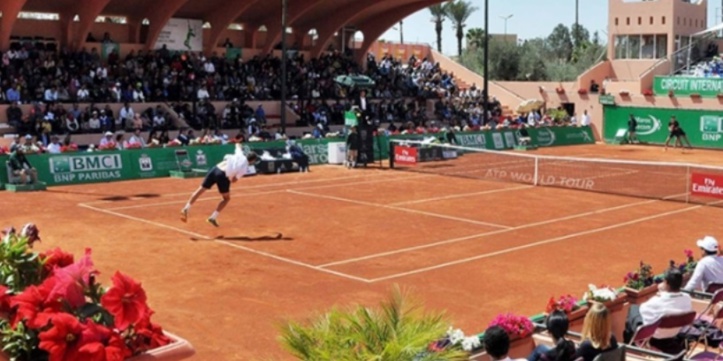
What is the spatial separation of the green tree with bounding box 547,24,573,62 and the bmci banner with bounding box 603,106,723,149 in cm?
4064

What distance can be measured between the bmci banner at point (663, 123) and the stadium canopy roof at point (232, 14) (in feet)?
40.7

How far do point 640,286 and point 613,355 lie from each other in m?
3.99

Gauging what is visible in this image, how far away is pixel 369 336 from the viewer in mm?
4887

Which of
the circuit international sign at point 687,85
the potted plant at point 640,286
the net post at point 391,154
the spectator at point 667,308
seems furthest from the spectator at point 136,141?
the circuit international sign at point 687,85

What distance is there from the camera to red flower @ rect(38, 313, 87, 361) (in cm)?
474

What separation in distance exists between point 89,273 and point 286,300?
7659 mm

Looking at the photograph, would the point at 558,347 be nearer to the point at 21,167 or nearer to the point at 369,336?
the point at 369,336

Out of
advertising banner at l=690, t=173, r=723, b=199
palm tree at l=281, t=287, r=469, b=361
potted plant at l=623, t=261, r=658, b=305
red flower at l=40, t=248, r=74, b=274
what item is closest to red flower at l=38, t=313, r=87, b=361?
red flower at l=40, t=248, r=74, b=274

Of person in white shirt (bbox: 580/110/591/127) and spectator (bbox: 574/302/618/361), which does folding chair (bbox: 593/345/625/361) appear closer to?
spectator (bbox: 574/302/618/361)

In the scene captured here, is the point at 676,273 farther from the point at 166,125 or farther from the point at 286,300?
the point at 166,125

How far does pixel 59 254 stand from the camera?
5738 mm

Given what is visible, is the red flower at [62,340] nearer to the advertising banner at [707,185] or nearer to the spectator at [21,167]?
the spectator at [21,167]

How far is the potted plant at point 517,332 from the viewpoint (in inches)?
332

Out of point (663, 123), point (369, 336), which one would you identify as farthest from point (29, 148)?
point (663, 123)
